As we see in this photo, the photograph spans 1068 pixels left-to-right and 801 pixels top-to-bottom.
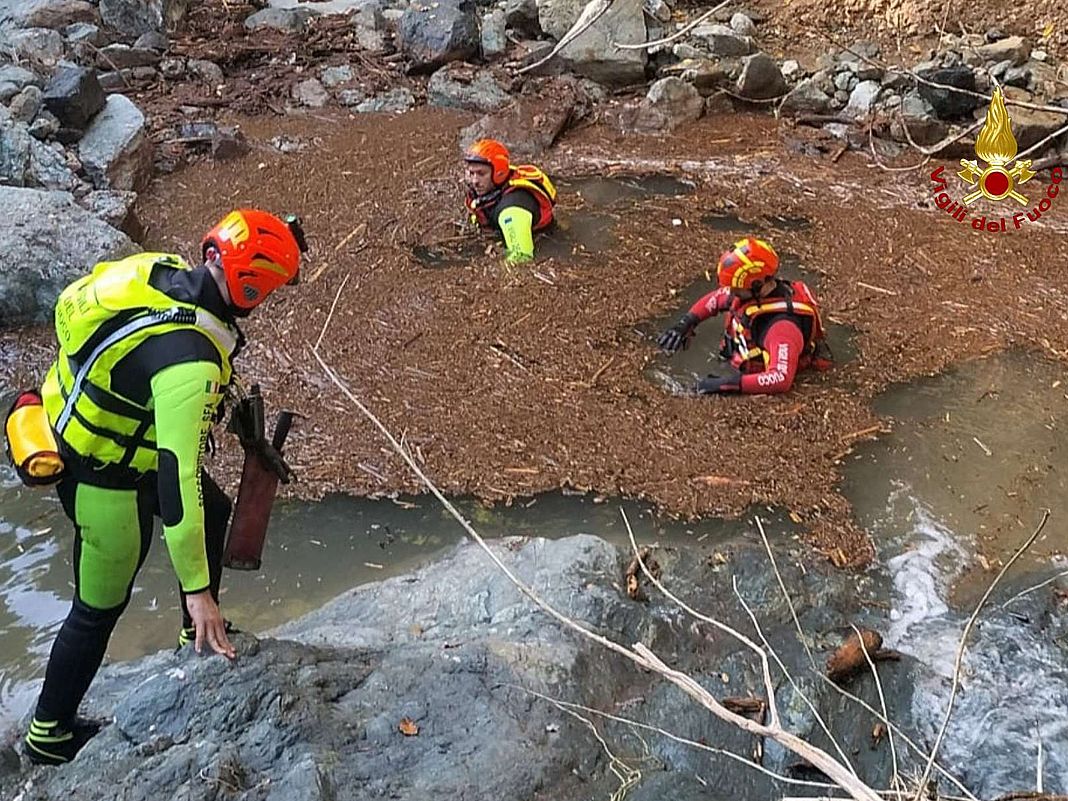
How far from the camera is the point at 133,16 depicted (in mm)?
11953

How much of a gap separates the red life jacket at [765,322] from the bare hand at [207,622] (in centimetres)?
372

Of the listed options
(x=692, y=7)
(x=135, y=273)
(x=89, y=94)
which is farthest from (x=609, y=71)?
(x=135, y=273)

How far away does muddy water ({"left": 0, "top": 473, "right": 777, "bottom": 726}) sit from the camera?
14.6 feet

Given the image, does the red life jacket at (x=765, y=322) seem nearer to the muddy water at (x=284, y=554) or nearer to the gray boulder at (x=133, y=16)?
the muddy water at (x=284, y=554)

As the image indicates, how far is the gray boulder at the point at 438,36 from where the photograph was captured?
11.5 metres

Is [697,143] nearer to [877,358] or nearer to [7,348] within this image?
[877,358]

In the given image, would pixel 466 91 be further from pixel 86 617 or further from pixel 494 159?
pixel 86 617

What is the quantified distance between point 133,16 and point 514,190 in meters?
6.99

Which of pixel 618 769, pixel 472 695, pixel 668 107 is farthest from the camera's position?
pixel 668 107

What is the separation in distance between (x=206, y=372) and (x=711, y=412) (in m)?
3.49

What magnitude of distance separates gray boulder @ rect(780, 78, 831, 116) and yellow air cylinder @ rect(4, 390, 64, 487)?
29.6 feet

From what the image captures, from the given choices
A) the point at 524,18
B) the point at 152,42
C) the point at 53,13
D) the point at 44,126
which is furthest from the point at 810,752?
the point at 53,13

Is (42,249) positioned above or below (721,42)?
above

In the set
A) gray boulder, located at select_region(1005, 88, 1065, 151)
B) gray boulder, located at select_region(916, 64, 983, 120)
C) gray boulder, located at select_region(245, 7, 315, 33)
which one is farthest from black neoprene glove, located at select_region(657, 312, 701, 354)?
gray boulder, located at select_region(245, 7, 315, 33)
